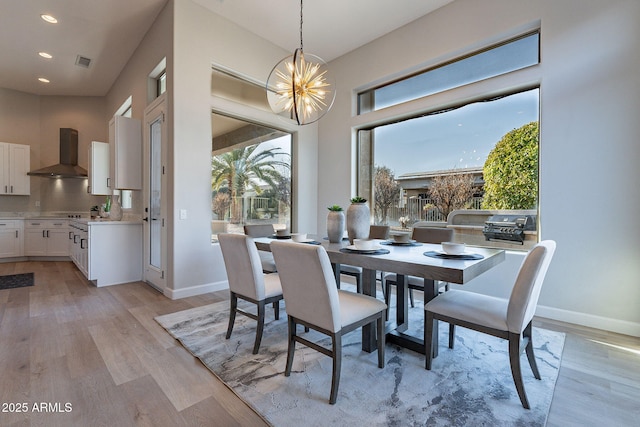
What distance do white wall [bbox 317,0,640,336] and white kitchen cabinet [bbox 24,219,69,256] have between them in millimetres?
7885

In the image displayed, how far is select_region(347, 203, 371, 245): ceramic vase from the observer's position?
101 inches

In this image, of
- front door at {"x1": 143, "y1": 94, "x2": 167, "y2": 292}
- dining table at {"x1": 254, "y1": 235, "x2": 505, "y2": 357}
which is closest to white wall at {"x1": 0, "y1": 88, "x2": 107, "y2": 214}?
front door at {"x1": 143, "y1": 94, "x2": 167, "y2": 292}

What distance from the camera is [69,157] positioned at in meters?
6.45

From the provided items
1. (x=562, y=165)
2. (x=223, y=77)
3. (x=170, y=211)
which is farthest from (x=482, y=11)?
(x=170, y=211)

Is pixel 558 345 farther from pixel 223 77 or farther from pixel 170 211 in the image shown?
pixel 223 77

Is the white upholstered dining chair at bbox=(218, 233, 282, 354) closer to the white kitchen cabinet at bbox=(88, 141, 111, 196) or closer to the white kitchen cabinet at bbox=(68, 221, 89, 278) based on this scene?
the white kitchen cabinet at bbox=(68, 221, 89, 278)

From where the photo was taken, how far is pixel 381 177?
4691 mm

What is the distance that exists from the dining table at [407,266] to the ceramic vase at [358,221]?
0.65 ft

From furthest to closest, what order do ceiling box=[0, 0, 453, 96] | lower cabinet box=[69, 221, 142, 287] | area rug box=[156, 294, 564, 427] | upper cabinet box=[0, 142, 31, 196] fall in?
upper cabinet box=[0, 142, 31, 196]
lower cabinet box=[69, 221, 142, 287]
ceiling box=[0, 0, 453, 96]
area rug box=[156, 294, 564, 427]

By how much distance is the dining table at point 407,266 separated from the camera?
5.33ft

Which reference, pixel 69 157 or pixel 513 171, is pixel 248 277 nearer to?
pixel 513 171

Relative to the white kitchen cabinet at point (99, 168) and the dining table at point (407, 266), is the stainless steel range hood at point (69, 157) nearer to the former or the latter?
the white kitchen cabinet at point (99, 168)

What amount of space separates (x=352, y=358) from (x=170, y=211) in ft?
9.12

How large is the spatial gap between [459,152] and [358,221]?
6.99ft
